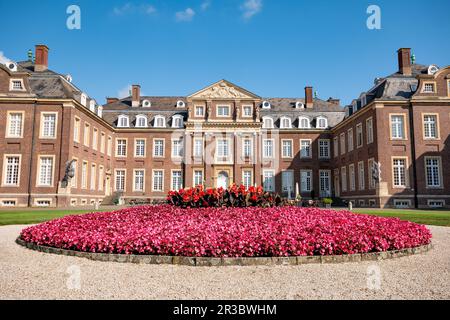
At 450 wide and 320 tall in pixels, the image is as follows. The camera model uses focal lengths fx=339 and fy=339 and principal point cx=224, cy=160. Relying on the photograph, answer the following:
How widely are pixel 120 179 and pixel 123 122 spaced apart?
19.2ft

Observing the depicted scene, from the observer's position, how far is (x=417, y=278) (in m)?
4.88

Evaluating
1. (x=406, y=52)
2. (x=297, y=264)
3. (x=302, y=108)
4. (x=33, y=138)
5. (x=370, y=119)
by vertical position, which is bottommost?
(x=297, y=264)

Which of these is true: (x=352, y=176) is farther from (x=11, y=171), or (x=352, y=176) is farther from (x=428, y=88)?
(x=11, y=171)

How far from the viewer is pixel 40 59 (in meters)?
27.8

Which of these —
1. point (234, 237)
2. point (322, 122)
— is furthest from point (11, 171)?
point (322, 122)

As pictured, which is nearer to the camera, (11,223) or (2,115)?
(11,223)

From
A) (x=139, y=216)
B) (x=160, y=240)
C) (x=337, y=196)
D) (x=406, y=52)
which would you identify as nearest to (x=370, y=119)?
(x=406, y=52)

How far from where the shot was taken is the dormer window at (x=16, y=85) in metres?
25.0

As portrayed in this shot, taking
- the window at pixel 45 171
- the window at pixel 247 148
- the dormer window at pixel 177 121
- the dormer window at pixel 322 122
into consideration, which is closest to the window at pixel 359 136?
the dormer window at pixel 322 122

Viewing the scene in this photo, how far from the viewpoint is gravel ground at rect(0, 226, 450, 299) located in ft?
13.3

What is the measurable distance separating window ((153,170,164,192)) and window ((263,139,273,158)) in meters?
10.6
